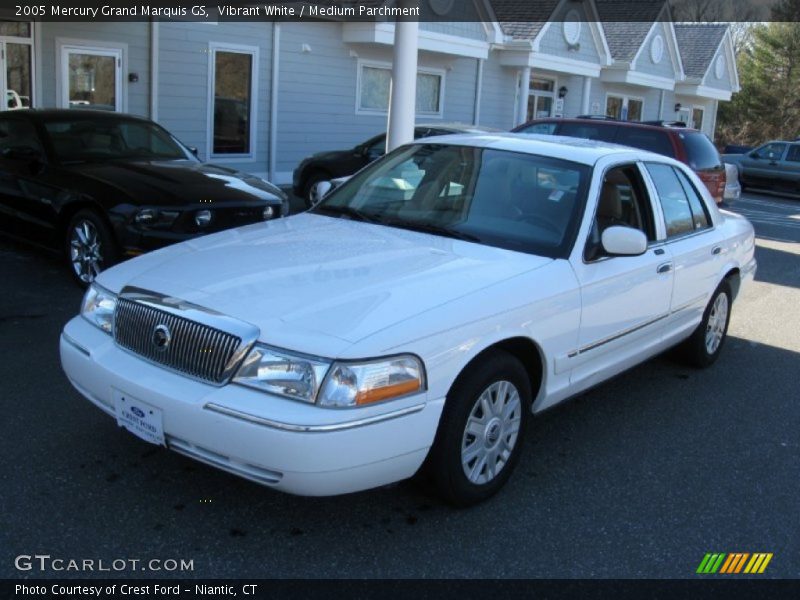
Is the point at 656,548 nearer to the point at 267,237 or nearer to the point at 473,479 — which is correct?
the point at 473,479

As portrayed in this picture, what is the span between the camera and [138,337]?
3.63 meters

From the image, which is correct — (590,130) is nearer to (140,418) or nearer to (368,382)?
(368,382)

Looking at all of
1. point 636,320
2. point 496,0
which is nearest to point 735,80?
point 496,0

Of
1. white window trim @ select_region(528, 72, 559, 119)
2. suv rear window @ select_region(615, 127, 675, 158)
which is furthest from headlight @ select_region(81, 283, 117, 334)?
white window trim @ select_region(528, 72, 559, 119)

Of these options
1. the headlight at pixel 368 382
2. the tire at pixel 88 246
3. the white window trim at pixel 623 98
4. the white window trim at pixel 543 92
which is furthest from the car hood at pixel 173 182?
the white window trim at pixel 623 98

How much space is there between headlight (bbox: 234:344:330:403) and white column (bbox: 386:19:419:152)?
6017mm

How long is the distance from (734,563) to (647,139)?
951 cm

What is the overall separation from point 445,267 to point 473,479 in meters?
0.97

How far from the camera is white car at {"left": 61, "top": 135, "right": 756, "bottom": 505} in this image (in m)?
3.19

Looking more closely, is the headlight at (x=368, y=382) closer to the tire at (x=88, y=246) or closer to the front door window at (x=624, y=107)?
the tire at (x=88, y=246)

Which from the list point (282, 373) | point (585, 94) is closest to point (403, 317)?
point (282, 373)

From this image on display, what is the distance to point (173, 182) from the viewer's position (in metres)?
7.38

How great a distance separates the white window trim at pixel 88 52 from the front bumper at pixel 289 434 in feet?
33.9

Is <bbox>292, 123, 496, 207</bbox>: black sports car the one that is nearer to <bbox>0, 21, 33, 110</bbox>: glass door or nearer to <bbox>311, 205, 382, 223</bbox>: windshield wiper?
<bbox>0, 21, 33, 110</bbox>: glass door
